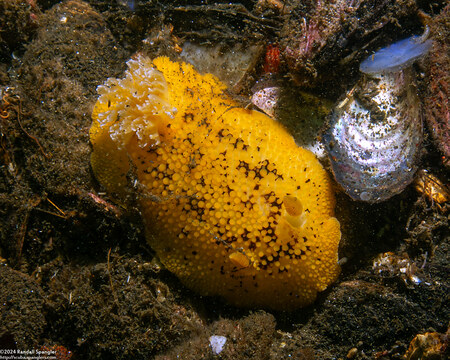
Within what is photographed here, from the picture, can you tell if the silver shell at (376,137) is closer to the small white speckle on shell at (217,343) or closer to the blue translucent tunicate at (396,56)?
the blue translucent tunicate at (396,56)

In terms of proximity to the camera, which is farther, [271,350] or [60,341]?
[60,341]

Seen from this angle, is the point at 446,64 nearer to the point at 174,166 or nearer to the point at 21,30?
the point at 174,166

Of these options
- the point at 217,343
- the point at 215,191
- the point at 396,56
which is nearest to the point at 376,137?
the point at 396,56

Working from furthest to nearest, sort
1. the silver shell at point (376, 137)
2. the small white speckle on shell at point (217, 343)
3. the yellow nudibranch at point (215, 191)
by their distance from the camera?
the silver shell at point (376, 137) → the yellow nudibranch at point (215, 191) → the small white speckle on shell at point (217, 343)

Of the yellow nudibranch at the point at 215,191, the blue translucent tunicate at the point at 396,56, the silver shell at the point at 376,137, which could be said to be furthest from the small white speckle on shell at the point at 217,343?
the blue translucent tunicate at the point at 396,56

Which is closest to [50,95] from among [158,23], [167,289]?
[158,23]

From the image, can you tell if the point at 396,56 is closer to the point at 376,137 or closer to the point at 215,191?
the point at 376,137

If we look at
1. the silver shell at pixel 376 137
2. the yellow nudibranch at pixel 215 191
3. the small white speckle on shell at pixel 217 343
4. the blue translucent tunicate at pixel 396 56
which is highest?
the blue translucent tunicate at pixel 396 56

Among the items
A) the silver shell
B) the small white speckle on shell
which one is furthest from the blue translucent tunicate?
the small white speckle on shell
